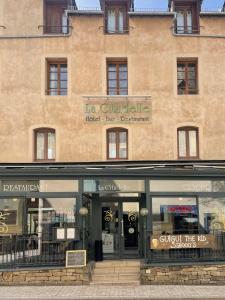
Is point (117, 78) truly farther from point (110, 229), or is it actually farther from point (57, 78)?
point (110, 229)

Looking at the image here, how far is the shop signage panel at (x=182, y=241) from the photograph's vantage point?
51.6 ft

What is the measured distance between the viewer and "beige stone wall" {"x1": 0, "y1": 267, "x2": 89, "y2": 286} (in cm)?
1502

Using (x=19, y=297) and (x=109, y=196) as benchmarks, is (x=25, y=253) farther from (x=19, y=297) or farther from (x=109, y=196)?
(x=109, y=196)

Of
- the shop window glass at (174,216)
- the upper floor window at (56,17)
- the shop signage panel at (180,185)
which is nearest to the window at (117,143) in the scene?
the shop signage panel at (180,185)

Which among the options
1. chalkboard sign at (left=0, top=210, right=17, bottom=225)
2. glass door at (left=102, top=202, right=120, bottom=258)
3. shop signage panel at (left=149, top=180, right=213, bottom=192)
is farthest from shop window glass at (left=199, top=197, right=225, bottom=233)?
chalkboard sign at (left=0, top=210, right=17, bottom=225)

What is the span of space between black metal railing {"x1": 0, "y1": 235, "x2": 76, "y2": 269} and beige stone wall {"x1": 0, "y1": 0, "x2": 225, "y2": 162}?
534 cm

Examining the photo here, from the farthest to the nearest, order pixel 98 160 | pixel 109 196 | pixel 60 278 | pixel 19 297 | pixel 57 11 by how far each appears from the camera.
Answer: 1. pixel 57 11
2. pixel 98 160
3. pixel 109 196
4. pixel 60 278
5. pixel 19 297

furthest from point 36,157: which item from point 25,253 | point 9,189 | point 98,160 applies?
point 25,253

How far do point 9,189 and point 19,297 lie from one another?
422 centimetres

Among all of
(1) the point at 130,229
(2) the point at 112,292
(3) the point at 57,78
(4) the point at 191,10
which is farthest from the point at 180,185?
(4) the point at 191,10

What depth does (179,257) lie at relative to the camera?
15.7m

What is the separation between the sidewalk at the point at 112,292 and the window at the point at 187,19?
1187 centimetres

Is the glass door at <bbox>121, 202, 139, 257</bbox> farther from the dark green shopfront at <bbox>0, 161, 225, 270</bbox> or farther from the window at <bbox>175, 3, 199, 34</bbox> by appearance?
the window at <bbox>175, 3, 199, 34</bbox>

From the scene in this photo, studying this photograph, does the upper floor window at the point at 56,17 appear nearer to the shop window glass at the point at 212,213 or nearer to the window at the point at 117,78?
the window at the point at 117,78
